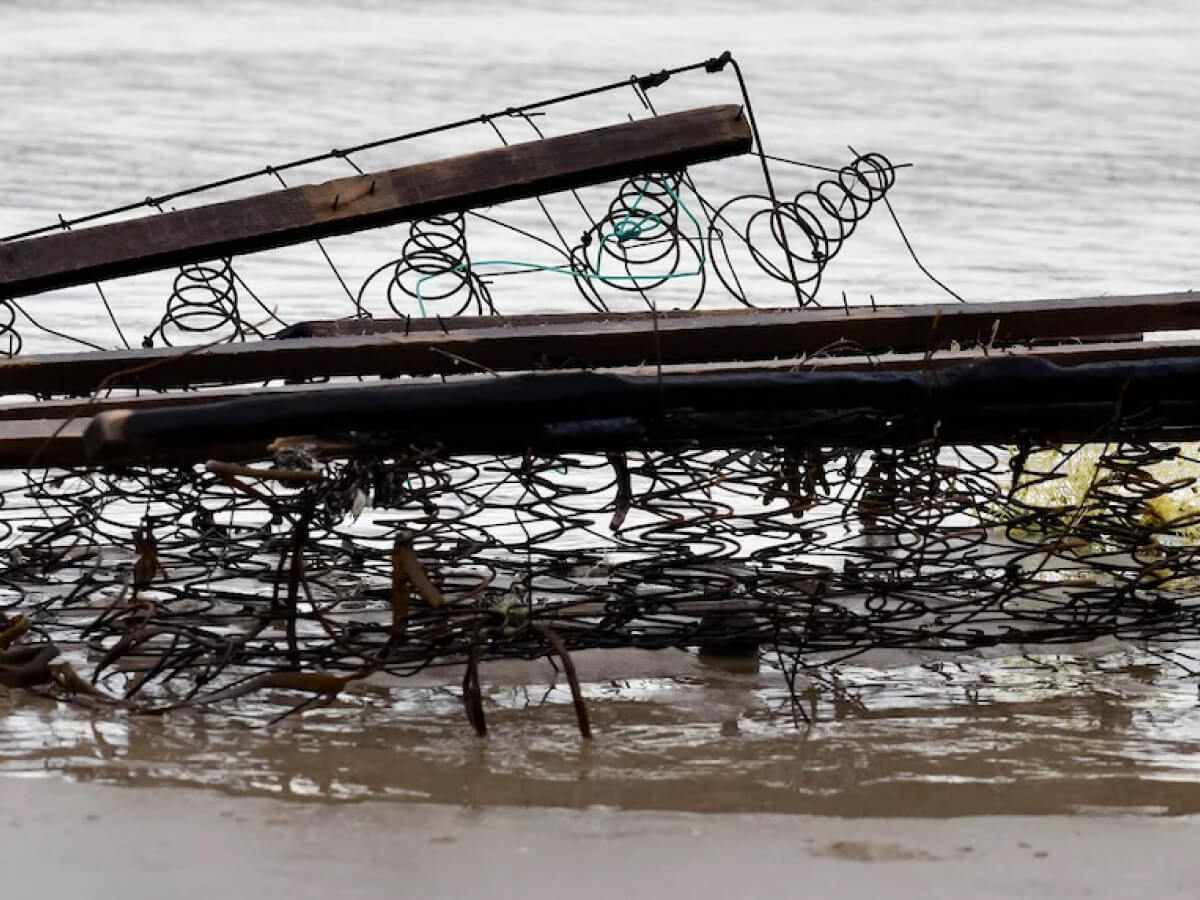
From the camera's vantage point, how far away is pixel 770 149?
17.5 metres

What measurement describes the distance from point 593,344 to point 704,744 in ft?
4.38

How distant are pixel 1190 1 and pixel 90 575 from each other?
42.8 metres

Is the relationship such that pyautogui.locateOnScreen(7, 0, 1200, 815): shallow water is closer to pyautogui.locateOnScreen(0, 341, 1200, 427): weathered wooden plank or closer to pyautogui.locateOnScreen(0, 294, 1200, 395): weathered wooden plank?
pyautogui.locateOnScreen(0, 341, 1200, 427): weathered wooden plank

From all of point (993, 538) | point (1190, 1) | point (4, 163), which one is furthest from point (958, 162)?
point (1190, 1)

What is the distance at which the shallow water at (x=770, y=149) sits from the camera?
11.6 ft

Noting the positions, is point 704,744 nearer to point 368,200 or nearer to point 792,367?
point 792,367

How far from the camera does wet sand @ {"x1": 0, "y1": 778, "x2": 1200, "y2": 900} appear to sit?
3.01 metres

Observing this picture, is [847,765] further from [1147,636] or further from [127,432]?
[127,432]

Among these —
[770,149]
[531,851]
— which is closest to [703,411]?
[531,851]

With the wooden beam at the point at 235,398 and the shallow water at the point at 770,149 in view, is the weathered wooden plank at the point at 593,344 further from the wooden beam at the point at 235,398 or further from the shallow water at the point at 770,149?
the shallow water at the point at 770,149

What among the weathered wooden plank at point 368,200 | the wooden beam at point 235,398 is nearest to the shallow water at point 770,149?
the wooden beam at point 235,398

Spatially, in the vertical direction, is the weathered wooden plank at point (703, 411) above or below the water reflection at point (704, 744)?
above

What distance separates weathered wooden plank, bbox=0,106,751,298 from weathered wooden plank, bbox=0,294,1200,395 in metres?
0.47

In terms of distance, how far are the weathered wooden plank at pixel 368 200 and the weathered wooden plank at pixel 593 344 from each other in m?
0.47
